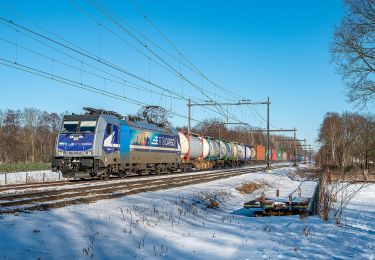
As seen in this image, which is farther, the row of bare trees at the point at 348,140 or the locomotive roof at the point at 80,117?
the row of bare trees at the point at 348,140

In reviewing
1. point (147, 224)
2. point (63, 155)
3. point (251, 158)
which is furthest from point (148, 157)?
point (251, 158)

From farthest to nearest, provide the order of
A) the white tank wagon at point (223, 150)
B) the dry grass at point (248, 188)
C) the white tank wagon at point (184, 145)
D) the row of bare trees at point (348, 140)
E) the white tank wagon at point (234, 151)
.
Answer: the white tank wagon at point (234, 151), the row of bare trees at point (348, 140), the white tank wagon at point (223, 150), the white tank wagon at point (184, 145), the dry grass at point (248, 188)

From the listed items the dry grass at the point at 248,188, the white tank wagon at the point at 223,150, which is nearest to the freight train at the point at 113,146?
the dry grass at the point at 248,188

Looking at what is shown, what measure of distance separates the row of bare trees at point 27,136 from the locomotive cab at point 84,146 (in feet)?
171

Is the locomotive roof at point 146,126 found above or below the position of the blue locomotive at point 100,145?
above

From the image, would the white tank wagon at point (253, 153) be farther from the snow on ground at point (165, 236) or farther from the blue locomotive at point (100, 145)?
the snow on ground at point (165, 236)

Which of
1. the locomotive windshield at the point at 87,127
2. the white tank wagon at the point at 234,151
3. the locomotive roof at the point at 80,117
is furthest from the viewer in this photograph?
the white tank wagon at the point at 234,151

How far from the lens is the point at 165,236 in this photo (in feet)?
26.9

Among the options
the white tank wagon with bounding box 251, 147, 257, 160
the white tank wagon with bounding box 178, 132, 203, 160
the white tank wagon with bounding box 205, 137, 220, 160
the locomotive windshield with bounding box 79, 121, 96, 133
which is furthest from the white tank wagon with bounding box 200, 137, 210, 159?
the white tank wagon with bounding box 251, 147, 257, 160

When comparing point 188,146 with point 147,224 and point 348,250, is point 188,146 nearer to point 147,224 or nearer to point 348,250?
point 147,224

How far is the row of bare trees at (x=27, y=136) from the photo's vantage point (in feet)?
230

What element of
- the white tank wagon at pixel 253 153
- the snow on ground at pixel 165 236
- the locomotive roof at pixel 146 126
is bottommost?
the snow on ground at pixel 165 236

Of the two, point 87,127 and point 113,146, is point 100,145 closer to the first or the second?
point 87,127

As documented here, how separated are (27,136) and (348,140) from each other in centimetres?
5633
